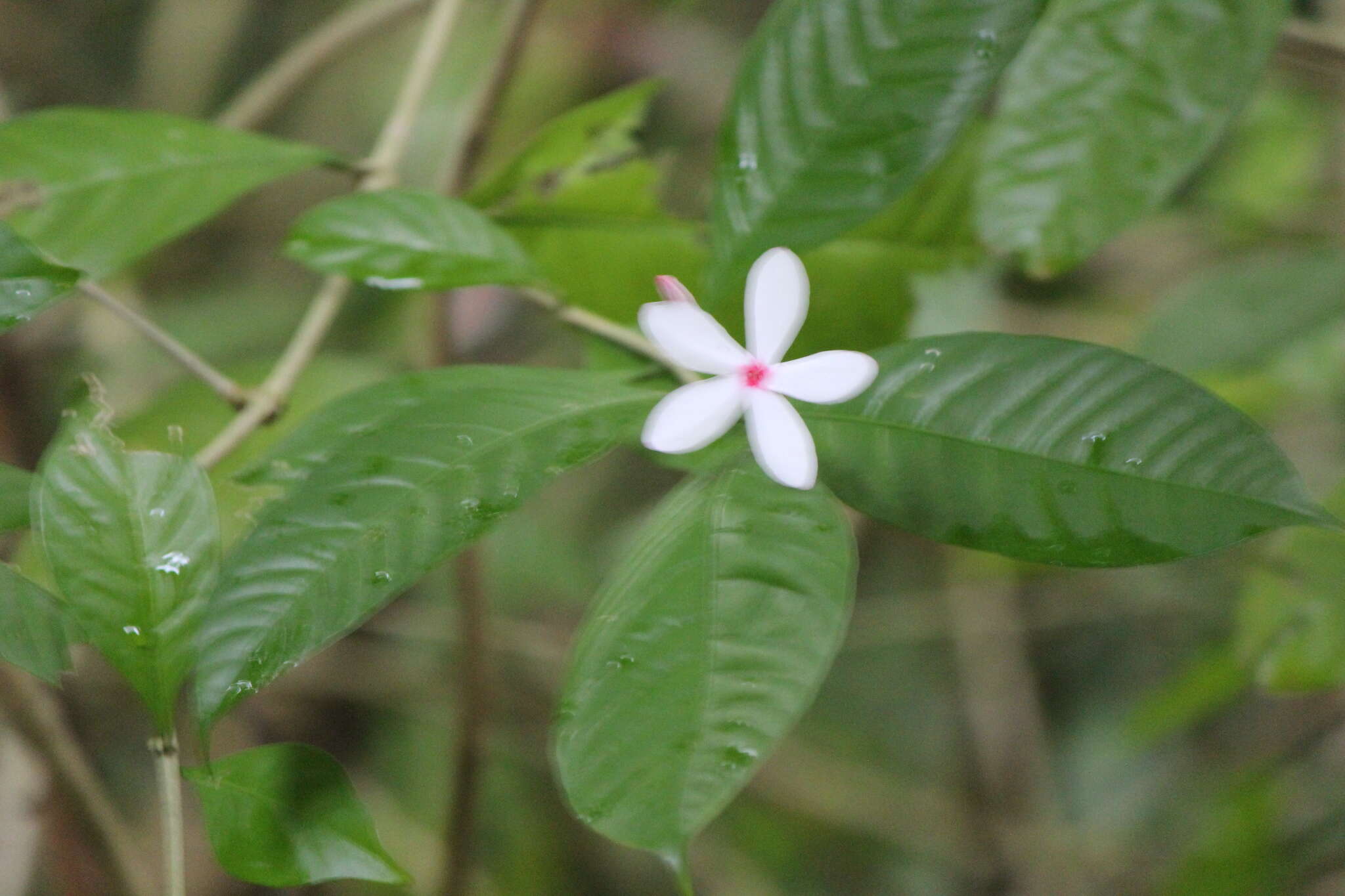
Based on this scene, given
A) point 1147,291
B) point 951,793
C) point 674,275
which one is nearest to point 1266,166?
point 1147,291

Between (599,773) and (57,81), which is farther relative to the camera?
(57,81)

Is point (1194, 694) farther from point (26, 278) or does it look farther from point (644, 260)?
point (26, 278)

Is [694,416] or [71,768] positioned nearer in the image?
[694,416]

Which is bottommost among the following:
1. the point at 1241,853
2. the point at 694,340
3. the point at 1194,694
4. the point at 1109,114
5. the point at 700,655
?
the point at 1241,853

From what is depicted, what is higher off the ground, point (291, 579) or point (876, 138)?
point (876, 138)

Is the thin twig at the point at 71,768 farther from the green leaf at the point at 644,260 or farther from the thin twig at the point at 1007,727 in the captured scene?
the thin twig at the point at 1007,727

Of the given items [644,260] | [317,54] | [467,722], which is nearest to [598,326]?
[644,260]

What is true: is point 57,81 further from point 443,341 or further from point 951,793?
point 951,793
